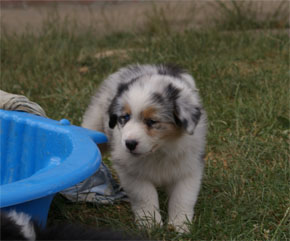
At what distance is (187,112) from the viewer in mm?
2855

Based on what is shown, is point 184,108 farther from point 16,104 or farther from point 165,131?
point 16,104

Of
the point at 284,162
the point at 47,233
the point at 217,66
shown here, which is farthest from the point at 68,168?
the point at 217,66

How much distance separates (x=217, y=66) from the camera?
485 cm

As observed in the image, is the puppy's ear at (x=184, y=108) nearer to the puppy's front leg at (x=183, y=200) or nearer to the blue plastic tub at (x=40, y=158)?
the puppy's front leg at (x=183, y=200)

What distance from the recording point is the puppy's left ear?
2826 millimetres

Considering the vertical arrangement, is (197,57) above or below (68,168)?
below

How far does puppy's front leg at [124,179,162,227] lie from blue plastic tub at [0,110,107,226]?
305mm

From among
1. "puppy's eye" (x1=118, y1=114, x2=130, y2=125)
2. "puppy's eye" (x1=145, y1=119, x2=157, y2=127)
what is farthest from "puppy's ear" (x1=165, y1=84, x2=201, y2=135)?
"puppy's eye" (x1=118, y1=114, x2=130, y2=125)

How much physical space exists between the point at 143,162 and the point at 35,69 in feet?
7.71

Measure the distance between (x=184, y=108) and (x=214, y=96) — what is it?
60.6 inches

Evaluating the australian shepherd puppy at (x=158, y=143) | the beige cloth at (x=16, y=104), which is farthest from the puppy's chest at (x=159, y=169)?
the beige cloth at (x=16, y=104)

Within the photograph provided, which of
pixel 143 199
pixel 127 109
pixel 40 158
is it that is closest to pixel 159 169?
pixel 143 199

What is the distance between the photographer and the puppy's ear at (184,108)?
2.83 meters

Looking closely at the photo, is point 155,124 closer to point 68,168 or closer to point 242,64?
point 68,168
